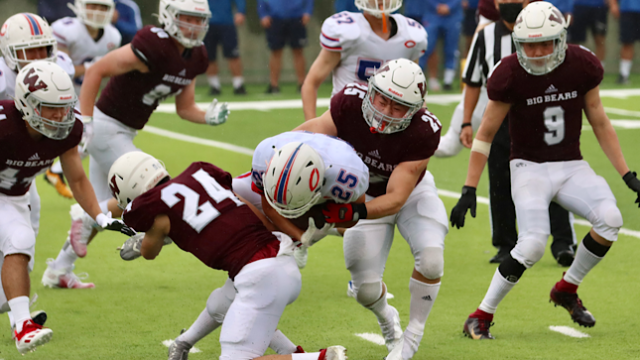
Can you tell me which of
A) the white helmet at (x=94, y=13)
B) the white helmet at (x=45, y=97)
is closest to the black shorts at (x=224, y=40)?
the white helmet at (x=94, y=13)

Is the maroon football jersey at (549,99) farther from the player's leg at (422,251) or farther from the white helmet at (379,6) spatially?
the white helmet at (379,6)

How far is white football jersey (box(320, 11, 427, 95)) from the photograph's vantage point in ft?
19.6

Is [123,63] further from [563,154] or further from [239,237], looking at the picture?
[563,154]

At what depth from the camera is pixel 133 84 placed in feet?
20.1

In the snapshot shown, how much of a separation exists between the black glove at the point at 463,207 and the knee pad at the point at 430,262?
0.27 m

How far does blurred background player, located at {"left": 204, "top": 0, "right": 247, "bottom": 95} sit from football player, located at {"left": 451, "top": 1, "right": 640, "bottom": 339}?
1032 centimetres

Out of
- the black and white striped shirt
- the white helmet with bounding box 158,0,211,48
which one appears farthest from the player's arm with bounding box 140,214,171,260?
the black and white striped shirt

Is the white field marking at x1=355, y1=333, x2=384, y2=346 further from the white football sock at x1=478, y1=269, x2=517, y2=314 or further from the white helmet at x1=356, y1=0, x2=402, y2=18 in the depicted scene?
the white helmet at x1=356, y1=0, x2=402, y2=18

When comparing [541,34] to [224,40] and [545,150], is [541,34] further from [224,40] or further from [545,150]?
[224,40]

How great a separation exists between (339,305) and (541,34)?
202 cm

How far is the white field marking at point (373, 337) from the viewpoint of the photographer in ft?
15.9

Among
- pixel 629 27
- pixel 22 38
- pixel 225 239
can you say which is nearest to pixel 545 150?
pixel 225 239

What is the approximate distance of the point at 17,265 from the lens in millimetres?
4520

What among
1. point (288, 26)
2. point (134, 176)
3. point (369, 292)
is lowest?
point (288, 26)
